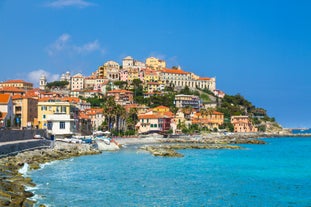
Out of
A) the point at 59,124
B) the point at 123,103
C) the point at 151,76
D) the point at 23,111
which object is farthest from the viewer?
the point at 151,76

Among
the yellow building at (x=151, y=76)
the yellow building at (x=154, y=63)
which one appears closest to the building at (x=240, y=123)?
the yellow building at (x=151, y=76)

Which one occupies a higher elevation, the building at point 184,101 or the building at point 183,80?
the building at point 183,80

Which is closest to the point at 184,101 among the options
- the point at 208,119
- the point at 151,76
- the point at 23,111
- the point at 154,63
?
the point at 208,119

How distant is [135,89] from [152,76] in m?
12.0

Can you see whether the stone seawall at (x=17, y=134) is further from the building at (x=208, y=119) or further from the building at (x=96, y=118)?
the building at (x=208, y=119)

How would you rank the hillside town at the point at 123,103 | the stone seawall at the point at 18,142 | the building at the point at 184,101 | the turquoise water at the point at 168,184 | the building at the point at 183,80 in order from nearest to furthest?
the turquoise water at the point at 168,184, the stone seawall at the point at 18,142, the hillside town at the point at 123,103, the building at the point at 184,101, the building at the point at 183,80

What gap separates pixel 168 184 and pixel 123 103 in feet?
302

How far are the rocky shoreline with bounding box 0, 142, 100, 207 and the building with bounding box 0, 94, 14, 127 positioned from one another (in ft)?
32.3

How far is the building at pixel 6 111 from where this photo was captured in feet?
186

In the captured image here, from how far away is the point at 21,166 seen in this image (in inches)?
1247

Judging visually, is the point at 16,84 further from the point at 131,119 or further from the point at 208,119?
the point at 208,119

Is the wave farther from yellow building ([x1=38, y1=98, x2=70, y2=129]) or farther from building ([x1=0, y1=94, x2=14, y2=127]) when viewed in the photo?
yellow building ([x1=38, y1=98, x2=70, y2=129])

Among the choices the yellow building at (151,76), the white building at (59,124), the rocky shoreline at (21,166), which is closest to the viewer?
the rocky shoreline at (21,166)

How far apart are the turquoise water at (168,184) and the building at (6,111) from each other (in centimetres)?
2102
